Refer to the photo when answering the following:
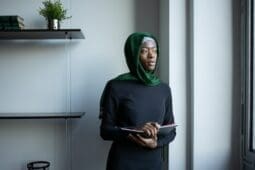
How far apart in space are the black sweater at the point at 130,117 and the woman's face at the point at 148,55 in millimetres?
119

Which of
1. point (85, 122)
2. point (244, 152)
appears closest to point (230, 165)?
point (244, 152)

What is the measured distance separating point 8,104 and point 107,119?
99cm

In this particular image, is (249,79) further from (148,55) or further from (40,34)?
(40,34)

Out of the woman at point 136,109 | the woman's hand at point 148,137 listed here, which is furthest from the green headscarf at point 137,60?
the woman's hand at point 148,137

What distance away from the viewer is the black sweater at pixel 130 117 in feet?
5.89

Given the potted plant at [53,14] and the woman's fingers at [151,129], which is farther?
the potted plant at [53,14]

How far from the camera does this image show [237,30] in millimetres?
2143

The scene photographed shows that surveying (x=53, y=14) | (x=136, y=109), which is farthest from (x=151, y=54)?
(x=53, y=14)

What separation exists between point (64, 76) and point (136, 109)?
0.85 m

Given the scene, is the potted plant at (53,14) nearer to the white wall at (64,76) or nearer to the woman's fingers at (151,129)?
the white wall at (64,76)

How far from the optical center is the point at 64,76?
2.45 m

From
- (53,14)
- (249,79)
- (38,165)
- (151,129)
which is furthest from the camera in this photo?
(38,165)

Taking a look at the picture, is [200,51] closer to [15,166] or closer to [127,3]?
[127,3]

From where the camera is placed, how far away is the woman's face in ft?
6.03
